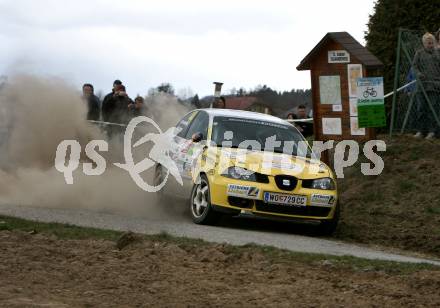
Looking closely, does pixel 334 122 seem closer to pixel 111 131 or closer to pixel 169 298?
pixel 111 131

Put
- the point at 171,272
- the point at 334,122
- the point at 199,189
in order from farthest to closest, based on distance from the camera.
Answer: the point at 334,122, the point at 199,189, the point at 171,272

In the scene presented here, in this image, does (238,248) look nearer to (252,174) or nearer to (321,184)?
(252,174)

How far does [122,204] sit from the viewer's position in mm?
15641

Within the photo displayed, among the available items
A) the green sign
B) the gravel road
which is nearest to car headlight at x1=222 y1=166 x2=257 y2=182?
the gravel road

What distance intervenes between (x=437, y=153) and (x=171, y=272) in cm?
893

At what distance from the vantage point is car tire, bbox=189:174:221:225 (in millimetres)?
13117

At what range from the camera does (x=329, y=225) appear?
13.3 m

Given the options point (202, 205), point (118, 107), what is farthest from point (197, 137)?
point (118, 107)

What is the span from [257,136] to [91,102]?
25.5 ft

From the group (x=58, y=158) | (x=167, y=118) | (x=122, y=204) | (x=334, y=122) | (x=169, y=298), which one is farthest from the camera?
(x=167, y=118)

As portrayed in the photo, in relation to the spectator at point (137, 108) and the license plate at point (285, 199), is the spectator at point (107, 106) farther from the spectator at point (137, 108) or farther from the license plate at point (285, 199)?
the license plate at point (285, 199)

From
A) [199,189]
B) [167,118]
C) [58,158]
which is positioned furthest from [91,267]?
[167,118]

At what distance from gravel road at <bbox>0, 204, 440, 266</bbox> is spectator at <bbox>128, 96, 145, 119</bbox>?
6189 millimetres

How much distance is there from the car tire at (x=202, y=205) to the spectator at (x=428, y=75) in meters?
5.63
